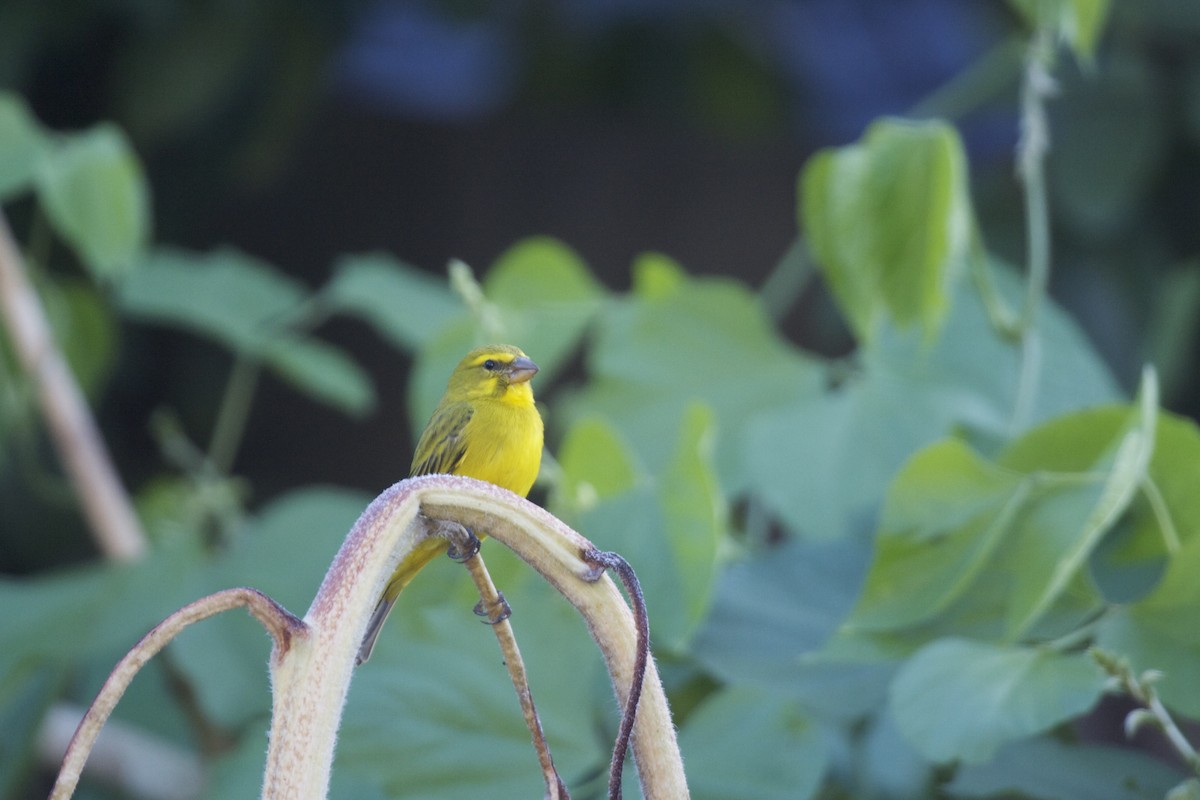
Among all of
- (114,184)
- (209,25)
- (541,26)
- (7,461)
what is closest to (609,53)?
(541,26)

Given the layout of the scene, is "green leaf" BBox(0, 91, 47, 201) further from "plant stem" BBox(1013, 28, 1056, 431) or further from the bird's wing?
"plant stem" BBox(1013, 28, 1056, 431)

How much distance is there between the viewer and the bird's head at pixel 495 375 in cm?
52

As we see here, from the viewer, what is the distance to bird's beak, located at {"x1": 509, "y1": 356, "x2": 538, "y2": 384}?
0.52 m

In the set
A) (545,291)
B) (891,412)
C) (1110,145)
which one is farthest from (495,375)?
(1110,145)

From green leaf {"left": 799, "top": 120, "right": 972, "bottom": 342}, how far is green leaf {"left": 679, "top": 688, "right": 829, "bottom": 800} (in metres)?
0.26

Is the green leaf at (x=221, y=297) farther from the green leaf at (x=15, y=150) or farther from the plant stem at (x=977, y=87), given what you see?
the plant stem at (x=977, y=87)

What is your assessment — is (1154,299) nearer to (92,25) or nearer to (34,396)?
(34,396)

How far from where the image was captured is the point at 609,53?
7.97 feet

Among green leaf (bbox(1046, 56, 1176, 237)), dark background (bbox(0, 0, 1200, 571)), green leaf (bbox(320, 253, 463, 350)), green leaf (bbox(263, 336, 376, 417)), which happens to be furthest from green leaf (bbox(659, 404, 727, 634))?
green leaf (bbox(1046, 56, 1176, 237))

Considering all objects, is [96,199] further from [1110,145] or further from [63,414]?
[1110,145]

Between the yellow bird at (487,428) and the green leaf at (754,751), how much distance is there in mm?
231

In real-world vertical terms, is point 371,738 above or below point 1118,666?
above

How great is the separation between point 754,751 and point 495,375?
0.88ft

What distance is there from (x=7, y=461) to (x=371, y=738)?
1.21m
